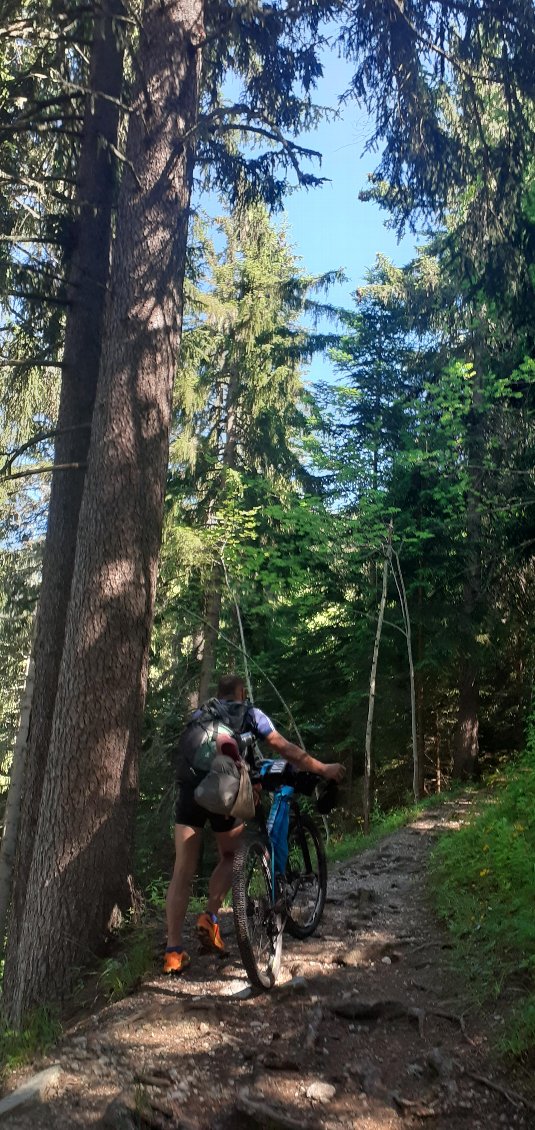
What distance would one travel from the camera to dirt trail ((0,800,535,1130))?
116 inches

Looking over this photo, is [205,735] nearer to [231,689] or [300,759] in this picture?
[231,689]

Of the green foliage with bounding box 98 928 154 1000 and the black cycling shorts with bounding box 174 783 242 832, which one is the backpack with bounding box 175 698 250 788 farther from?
the green foliage with bounding box 98 928 154 1000

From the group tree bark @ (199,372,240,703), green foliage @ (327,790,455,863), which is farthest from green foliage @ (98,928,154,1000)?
tree bark @ (199,372,240,703)

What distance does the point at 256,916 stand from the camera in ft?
14.2

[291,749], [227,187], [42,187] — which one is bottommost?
[291,749]

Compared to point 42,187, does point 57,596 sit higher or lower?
lower

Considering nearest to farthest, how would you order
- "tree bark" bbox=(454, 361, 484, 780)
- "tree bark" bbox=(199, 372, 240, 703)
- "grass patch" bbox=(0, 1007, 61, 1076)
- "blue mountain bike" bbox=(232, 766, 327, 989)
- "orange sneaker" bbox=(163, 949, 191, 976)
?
"grass patch" bbox=(0, 1007, 61, 1076) → "blue mountain bike" bbox=(232, 766, 327, 989) → "orange sneaker" bbox=(163, 949, 191, 976) → "tree bark" bbox=(199, 372, 240, 703) → "tree bark" bbox=(454, 361, 484, 780)

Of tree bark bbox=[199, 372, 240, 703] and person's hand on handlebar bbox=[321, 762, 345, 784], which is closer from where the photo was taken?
person's hand on handlebar bbox=[321, 762, 345, 784]

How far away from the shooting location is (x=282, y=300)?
50.8ft

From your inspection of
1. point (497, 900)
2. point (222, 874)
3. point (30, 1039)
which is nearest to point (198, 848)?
point (222, 874)

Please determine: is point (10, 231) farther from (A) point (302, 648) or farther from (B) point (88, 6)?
(A) point (302, 648)

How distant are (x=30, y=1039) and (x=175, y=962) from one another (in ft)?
2.70

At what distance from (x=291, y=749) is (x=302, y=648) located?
1203cm

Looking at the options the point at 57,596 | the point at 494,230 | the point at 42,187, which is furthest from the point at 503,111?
the point at 57,596
